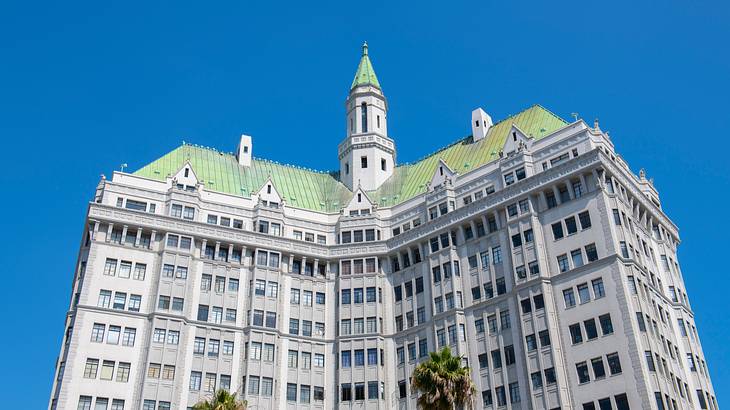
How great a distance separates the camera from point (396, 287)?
312 ft

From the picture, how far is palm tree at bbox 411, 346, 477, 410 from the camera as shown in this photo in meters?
56.9

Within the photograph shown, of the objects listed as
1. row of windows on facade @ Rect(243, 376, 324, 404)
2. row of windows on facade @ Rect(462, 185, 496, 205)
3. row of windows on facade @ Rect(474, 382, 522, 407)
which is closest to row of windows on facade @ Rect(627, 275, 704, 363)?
row of windows on facade @ Rect(474, 382, 522, 407)

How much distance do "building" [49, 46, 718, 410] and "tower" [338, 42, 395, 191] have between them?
16.4 ft

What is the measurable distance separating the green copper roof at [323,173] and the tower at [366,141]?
1708 millimetres

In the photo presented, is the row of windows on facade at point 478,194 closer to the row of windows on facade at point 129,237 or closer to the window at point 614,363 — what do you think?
the window at point 614,363

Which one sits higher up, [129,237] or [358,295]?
[129,237]

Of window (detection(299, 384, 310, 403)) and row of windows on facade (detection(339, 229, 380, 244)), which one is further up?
row of windows on facade (detection(339, 229, 380, 244))

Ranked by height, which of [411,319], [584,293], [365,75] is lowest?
[584,293]

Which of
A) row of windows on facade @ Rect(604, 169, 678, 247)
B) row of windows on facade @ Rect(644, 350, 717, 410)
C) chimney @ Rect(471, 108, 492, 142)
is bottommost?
row of windows on facade @ Rect(644, 350, 717, 410)

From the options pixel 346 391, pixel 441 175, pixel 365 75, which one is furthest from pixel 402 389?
pixel 365 75

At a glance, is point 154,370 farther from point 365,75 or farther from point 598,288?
point 365,75

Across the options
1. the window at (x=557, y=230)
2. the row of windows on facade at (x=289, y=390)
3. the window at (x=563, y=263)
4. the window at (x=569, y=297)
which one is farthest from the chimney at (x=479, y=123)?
the row of windows on facade at (x=289, y=390)

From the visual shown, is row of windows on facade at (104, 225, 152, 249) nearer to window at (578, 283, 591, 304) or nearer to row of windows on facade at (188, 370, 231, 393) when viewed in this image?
row of windows on facade at (188, 370, 231, 393)

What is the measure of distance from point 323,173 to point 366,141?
8.64 m
